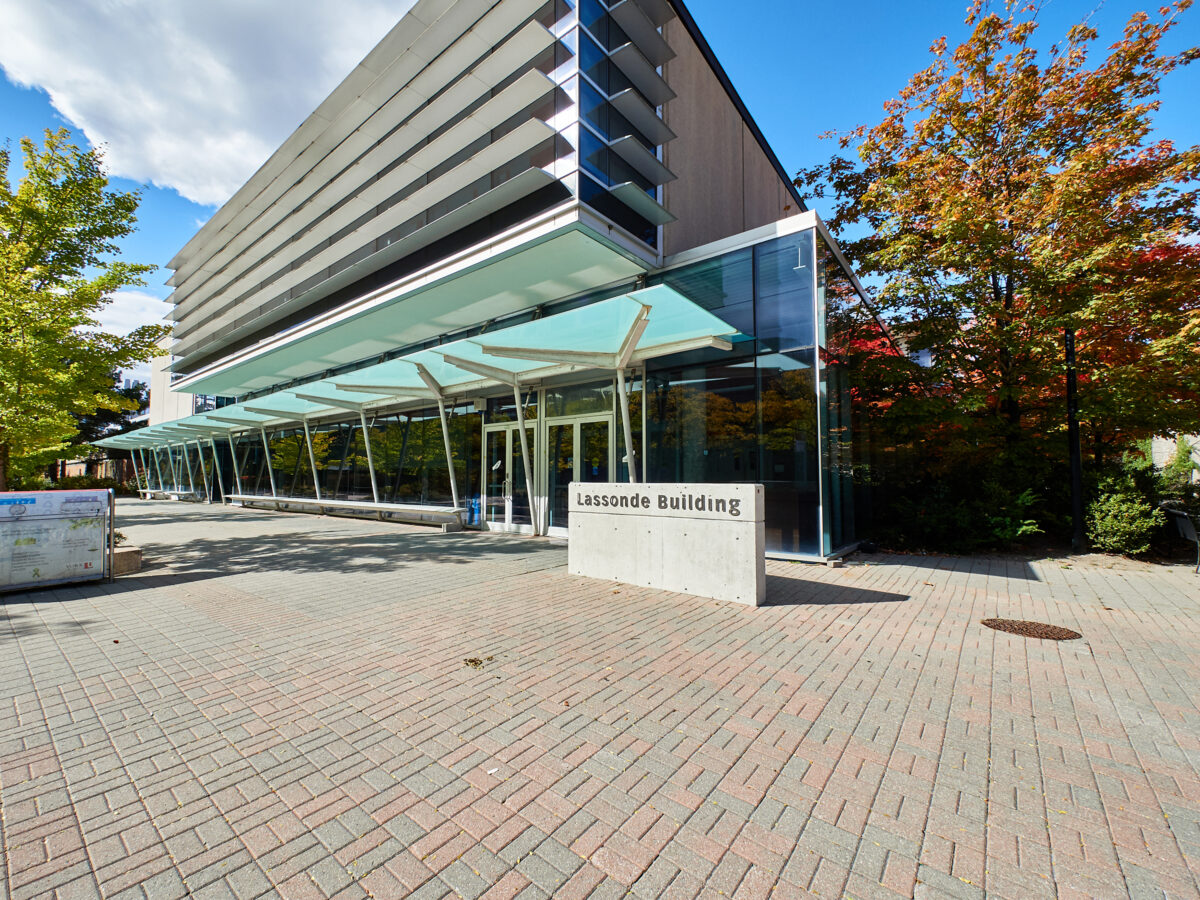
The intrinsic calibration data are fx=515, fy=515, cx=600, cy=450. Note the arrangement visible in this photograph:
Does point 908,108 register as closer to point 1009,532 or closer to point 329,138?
point 1009,532

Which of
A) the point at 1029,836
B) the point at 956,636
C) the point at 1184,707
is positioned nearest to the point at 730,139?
the point at 956,636

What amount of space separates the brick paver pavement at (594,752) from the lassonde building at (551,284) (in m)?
4.57

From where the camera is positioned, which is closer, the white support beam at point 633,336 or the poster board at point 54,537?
the poster board at point 54,537

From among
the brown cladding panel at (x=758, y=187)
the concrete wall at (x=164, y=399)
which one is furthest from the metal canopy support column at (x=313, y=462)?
the concrete wall at (x=164, y=399)

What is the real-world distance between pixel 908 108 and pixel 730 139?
5.07m

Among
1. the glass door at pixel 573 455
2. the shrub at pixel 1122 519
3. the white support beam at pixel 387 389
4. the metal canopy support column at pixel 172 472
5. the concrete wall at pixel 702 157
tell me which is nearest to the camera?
the shrub at pixel 1122 519

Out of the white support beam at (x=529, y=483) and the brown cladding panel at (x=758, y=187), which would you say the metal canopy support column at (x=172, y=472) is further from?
the brown cladding panel at (x=758, y=187)

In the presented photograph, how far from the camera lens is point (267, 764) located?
2766 mm

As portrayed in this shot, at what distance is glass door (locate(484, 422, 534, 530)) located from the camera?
1289cm

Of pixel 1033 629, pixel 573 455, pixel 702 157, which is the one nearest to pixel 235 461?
pixel 573 455

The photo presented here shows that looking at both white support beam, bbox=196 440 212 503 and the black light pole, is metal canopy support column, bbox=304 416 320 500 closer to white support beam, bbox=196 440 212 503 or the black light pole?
white support beam, bbox=196 440 212 503

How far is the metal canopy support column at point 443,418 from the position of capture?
12.0 metres

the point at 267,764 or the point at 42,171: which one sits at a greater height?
the point at 42,171

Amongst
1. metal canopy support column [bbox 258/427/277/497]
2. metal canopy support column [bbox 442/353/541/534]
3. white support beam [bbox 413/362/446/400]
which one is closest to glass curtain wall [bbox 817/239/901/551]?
metal canopy support column [bbox 442/353/541/534]
